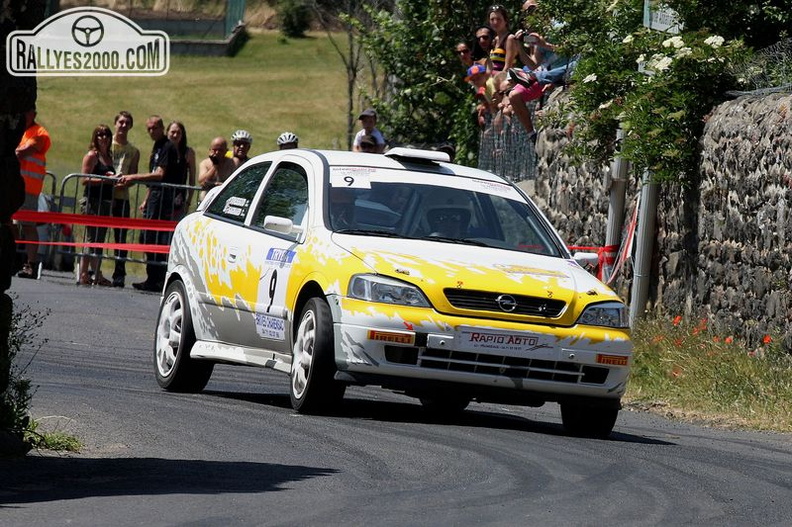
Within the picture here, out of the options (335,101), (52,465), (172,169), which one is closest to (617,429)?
(52,465)

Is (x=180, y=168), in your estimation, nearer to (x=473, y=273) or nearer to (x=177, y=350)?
(x=177, y=350)

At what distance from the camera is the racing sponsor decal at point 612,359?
35.1 ft

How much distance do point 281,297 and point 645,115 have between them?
589 cm

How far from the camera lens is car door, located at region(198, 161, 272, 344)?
11945 millimetres

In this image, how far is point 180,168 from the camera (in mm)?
23359

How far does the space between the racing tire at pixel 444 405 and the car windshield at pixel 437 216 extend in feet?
4.39

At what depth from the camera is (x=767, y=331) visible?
13797 mm

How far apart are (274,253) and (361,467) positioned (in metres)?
3.17

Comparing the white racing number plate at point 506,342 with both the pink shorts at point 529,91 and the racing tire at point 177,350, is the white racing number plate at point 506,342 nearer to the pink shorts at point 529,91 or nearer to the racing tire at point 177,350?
the racing tire at point 177,350

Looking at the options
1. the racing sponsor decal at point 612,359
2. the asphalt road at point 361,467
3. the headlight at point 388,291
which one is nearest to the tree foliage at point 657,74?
the asphalt road at point 361,467

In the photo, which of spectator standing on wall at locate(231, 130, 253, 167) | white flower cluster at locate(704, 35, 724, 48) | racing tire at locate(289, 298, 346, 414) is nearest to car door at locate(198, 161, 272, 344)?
racing tire at locate(289, 298, 346, 414)

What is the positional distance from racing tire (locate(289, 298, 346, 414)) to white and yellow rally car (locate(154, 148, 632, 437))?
0.01m

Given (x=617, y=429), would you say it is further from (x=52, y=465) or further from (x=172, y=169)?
(x=172, y=169)

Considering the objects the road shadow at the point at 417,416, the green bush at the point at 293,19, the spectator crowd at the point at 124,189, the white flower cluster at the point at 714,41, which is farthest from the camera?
the green bush at the point at 293,19
